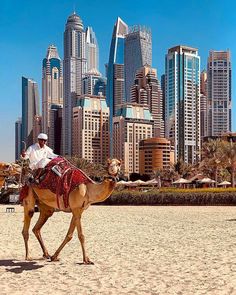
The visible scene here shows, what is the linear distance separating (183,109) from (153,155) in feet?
135

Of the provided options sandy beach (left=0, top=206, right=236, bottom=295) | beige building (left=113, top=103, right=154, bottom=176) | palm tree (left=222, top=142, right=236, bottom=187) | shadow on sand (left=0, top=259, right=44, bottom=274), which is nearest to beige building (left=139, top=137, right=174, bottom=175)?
beige building (left=113, top=103, right=154, bottom=176)

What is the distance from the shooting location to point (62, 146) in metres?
186

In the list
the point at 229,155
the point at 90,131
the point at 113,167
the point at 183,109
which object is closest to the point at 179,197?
the point at 229,155

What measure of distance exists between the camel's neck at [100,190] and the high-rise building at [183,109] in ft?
553

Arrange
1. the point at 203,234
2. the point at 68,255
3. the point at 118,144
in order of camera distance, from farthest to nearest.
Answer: the point at 118,144
the point at 203,234
the point at 68,255

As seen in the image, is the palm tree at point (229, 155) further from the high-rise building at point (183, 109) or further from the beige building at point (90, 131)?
the high-rise building at point (183, 109)

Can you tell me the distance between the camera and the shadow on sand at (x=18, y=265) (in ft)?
35.6

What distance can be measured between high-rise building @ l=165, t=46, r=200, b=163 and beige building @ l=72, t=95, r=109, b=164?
2632 centimetres

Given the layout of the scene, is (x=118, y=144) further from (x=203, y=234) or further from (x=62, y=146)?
(x=203, y=234)

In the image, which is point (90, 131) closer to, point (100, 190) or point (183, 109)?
point (183, 109)

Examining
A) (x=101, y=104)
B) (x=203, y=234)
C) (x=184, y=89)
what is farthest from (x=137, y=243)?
(x=184, y=89)

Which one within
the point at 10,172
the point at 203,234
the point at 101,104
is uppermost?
the point at 101,104

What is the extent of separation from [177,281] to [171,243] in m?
6.11

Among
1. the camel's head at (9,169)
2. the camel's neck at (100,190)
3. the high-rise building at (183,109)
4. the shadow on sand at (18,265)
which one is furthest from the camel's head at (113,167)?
the high-rise building at (183,109)
